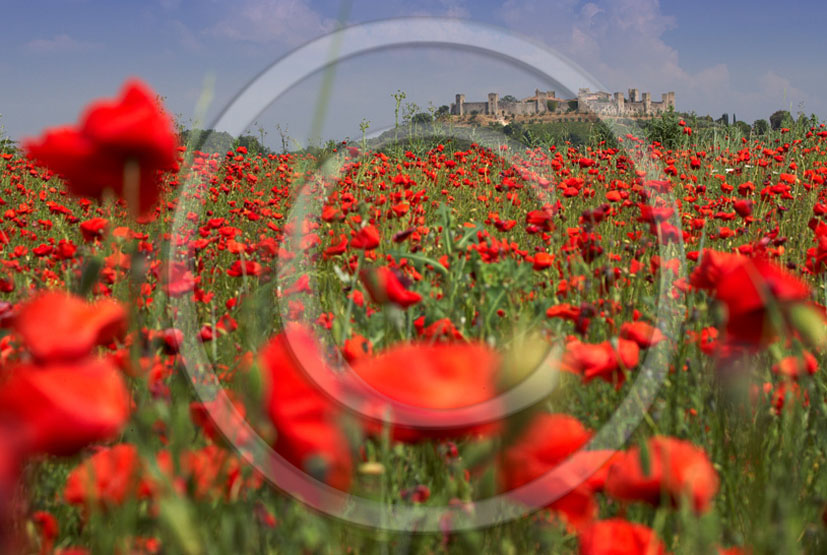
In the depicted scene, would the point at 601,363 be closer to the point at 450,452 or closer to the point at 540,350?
the point at 450,452

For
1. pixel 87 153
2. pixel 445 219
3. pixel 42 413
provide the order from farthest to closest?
pixel 445 219 < pixel 87 153 < pixel 42 413

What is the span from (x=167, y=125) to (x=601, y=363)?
2.75 feet

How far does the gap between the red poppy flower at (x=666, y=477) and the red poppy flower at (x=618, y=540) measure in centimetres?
5

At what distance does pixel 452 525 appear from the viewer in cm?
89

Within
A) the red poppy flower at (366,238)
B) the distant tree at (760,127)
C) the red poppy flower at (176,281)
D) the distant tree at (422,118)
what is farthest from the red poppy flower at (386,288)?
the distant tree at (760,127)

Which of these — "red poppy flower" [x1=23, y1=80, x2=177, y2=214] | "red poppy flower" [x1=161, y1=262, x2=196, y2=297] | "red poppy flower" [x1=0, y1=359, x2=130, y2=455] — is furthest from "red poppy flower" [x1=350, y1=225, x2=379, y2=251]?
"red poppy flower" [x1=0, y1=359, x2=130, y2=455]

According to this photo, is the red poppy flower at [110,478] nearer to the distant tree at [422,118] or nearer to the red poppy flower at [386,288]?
the red poppy flower at [386,288]

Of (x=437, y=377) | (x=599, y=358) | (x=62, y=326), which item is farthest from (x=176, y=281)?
(x=437, y=377)

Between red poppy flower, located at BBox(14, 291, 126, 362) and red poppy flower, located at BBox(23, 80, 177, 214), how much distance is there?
0.26m

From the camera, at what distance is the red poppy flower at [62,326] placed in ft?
1.82

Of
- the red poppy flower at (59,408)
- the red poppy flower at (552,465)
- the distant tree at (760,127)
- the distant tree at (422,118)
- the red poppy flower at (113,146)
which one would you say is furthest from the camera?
the distant tree at (760,127)

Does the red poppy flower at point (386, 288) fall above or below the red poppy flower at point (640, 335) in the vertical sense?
above

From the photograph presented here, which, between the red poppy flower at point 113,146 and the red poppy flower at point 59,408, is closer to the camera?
the red poppy flower at point 59,408

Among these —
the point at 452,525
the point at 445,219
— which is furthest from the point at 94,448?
the point at 445,219
